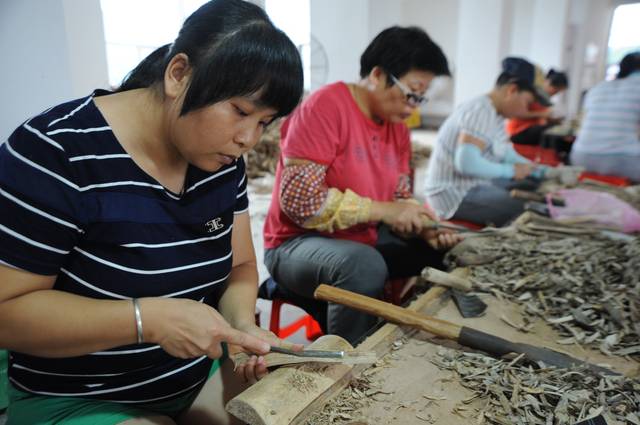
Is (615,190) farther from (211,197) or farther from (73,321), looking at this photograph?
(73,321)

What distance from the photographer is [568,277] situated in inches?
70.5

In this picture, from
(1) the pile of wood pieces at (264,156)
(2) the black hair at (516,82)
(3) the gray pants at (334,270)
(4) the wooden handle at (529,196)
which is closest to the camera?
(3) the gray pants at (334,270)

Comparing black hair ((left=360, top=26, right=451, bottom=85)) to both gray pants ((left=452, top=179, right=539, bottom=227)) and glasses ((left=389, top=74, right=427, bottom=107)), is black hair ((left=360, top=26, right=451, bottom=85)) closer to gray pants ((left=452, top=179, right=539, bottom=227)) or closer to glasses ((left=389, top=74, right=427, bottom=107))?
glasses ((left=389, top=74, right=427, bottom=107))

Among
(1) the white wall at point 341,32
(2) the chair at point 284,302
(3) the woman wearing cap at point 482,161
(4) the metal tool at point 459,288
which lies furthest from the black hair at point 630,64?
(2) the chair at point 284,302

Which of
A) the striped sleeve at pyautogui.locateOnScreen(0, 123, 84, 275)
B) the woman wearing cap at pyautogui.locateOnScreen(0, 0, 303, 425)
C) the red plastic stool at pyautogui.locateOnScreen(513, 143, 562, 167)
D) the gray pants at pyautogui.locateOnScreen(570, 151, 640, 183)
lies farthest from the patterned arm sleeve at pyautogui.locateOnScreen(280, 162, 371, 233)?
the red plastic stool at pyautogui.locateOnScreen(513, 143, 562, 167)

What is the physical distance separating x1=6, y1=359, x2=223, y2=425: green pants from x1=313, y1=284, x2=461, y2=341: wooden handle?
61 cm

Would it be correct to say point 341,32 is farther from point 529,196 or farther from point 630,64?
point 630,64

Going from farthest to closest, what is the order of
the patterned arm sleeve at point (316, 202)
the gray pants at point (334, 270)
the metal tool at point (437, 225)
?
1. the metal tool at point (437, 225)
2. the patterned arm sleeve at point (316, 202)
3. the gray pants at point (334, 270)

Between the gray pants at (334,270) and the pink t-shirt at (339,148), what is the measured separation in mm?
111

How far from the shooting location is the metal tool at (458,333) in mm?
1261

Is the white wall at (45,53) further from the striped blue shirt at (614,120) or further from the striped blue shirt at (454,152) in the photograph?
the striped blue shirt at (614,120)

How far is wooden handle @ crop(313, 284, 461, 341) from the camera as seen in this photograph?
1.38 metres

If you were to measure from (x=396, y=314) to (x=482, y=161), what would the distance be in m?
2.06

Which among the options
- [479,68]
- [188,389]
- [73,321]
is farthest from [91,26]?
[479,68]
